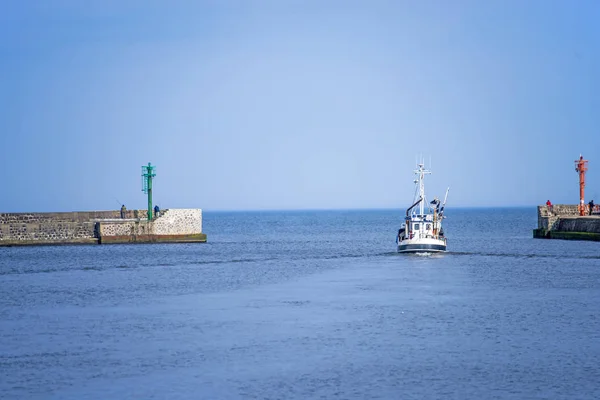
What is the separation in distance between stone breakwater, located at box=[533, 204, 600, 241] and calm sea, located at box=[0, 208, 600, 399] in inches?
875

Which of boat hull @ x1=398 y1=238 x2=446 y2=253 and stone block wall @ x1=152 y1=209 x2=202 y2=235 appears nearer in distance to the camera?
boat hull @ x1=398 y1=238 x2=446 y2=253

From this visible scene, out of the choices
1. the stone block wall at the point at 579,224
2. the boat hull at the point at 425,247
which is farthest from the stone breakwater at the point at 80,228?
the stone block wall at the point at 579,224

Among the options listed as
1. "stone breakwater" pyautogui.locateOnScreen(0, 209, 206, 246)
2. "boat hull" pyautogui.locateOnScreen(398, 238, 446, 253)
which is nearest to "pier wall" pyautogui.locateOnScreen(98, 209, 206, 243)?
"stone breakwater" pyautogui.locateOnScreen(0, 209, 206, 246)

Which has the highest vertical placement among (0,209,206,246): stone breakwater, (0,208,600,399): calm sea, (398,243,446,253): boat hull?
(0,209,206,246): stone breakwater

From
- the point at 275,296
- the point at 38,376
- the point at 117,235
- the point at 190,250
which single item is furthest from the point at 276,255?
the point at 38,376

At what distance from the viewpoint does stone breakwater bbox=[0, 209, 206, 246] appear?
273 ft

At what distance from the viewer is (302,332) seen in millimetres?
31922

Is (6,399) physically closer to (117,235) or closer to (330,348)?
(330,348)

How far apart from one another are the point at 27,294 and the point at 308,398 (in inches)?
1050

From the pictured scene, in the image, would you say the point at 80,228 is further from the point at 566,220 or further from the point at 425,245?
the point at 566,220

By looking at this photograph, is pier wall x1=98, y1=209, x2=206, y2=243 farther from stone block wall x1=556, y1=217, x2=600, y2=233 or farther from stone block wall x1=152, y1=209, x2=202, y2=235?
stone block wall x1=556, y1=217, x2=600, y2=233

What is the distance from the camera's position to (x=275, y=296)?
1725 inches

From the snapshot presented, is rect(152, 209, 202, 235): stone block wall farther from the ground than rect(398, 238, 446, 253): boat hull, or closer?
farther from the ground

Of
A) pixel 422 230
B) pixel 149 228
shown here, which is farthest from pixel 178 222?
pixel 422 230
